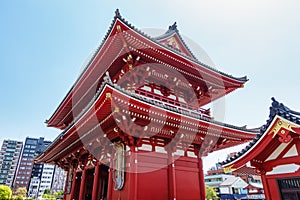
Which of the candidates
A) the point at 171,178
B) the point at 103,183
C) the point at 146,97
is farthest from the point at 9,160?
Answer: the point at 171,178

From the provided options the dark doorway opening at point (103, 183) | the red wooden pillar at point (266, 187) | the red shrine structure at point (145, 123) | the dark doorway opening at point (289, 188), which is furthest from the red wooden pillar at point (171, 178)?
the dark doorway opening at point (103, 183)

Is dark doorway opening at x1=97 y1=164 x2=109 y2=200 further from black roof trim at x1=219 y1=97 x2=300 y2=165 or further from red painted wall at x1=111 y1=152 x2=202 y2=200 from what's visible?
black roof trim at x1=219 y1=97 x2=300 y2=165

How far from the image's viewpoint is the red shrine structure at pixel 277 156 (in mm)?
4801

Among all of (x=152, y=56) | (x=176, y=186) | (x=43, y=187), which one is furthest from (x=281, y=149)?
(x=43, y=187)

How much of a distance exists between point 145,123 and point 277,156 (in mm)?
4601

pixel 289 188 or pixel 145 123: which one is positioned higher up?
pixel 145 123

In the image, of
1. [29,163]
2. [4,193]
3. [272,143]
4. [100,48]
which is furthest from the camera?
[29,163]

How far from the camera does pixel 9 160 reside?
298ft

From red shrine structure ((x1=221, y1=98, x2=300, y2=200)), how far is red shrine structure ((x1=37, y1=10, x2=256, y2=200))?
3.01 metres

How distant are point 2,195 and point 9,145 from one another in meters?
88.7

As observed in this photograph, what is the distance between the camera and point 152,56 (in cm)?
977

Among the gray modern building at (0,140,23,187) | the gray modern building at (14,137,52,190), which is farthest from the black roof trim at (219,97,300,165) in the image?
the gray modern building at (0,140,23,187)

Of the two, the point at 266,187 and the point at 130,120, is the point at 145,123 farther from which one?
the point at 266,187

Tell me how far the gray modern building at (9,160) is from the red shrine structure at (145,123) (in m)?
93.9
